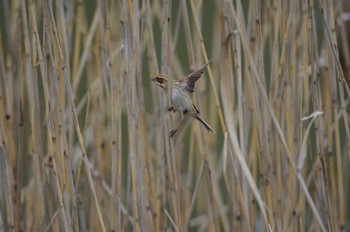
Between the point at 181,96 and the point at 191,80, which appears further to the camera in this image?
the point at 181,96

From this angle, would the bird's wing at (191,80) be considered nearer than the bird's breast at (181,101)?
Yes

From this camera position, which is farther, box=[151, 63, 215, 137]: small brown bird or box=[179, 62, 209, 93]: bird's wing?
box=[151, 63, 215, 137]: small brown bird

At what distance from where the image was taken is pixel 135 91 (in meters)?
2.24

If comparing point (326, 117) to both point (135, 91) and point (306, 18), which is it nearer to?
point (306, 18)

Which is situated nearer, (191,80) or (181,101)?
(191,80)

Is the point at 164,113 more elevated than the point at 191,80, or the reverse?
the point at 191,80

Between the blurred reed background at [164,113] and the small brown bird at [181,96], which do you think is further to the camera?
the small brown bird at [181,96]

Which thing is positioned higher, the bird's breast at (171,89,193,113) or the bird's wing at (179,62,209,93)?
the bird's wing at (179,62,209,93)

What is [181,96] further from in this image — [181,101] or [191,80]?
[191,80]

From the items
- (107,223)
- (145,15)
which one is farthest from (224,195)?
(145,15)

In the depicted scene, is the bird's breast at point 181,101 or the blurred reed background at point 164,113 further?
the bird's breast at point 181,101

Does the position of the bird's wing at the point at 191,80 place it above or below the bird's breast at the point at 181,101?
above

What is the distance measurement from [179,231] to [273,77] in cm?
73

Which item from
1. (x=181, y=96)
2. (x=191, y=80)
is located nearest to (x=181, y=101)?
(x=181, y=96)
